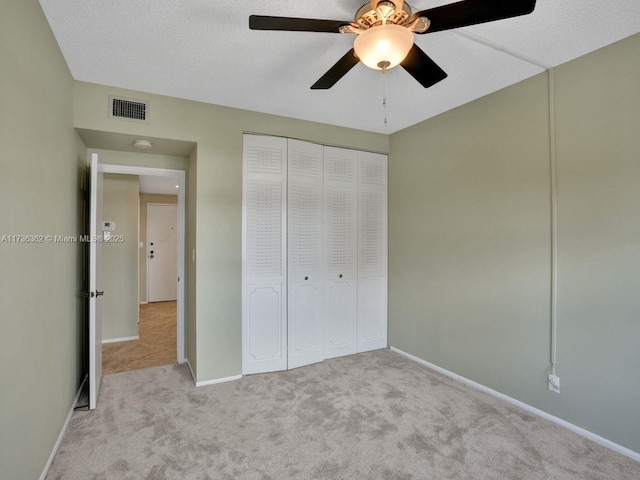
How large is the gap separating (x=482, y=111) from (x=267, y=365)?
3073mm

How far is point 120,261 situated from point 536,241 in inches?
178

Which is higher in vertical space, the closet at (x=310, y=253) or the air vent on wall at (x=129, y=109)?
the air vent on wall at (x=129, y=109)

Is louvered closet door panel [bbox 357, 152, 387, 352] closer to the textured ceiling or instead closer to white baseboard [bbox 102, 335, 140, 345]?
the textured ceiling

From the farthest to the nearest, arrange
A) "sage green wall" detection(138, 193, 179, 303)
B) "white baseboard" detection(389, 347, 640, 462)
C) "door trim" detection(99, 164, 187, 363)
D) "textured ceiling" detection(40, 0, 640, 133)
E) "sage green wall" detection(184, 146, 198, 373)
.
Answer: "sage green wall" detection(138, 193, 179, 303), "door trim" detection(99, 164, 187, 363), "sage green wall" detection(184, 146, 198, 373), "white baseboard" detection(389, 347, 640, 462), "textured ceiling" detection(40, 0, 640, 133)

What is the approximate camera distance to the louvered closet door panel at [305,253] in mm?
3215

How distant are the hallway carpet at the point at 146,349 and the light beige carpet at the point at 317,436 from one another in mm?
393

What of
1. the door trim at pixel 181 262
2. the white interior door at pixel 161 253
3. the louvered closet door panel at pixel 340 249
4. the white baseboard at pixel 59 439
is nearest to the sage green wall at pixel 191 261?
the door trim at pixel 181 262

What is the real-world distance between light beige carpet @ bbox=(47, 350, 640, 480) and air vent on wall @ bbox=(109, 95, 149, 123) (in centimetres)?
231

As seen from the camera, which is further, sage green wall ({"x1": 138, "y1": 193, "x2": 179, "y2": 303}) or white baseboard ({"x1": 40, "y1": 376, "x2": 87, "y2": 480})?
sage green wall ({"x1": 138, "y1": 193, "x2": 179, "y2": 303})

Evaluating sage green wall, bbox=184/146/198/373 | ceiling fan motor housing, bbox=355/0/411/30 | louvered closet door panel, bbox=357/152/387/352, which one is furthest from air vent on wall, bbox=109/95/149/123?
louvered closet door panel, bbox=357/152/387/352

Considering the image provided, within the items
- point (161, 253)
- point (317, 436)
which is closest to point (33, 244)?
point (317, 436)

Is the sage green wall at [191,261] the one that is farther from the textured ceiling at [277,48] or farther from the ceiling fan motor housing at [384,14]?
the ceiling fan motor housing at [384,14]

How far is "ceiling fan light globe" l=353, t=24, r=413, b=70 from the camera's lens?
1.34 m

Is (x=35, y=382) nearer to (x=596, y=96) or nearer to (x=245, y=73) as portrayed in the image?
(x=245, y=73)
